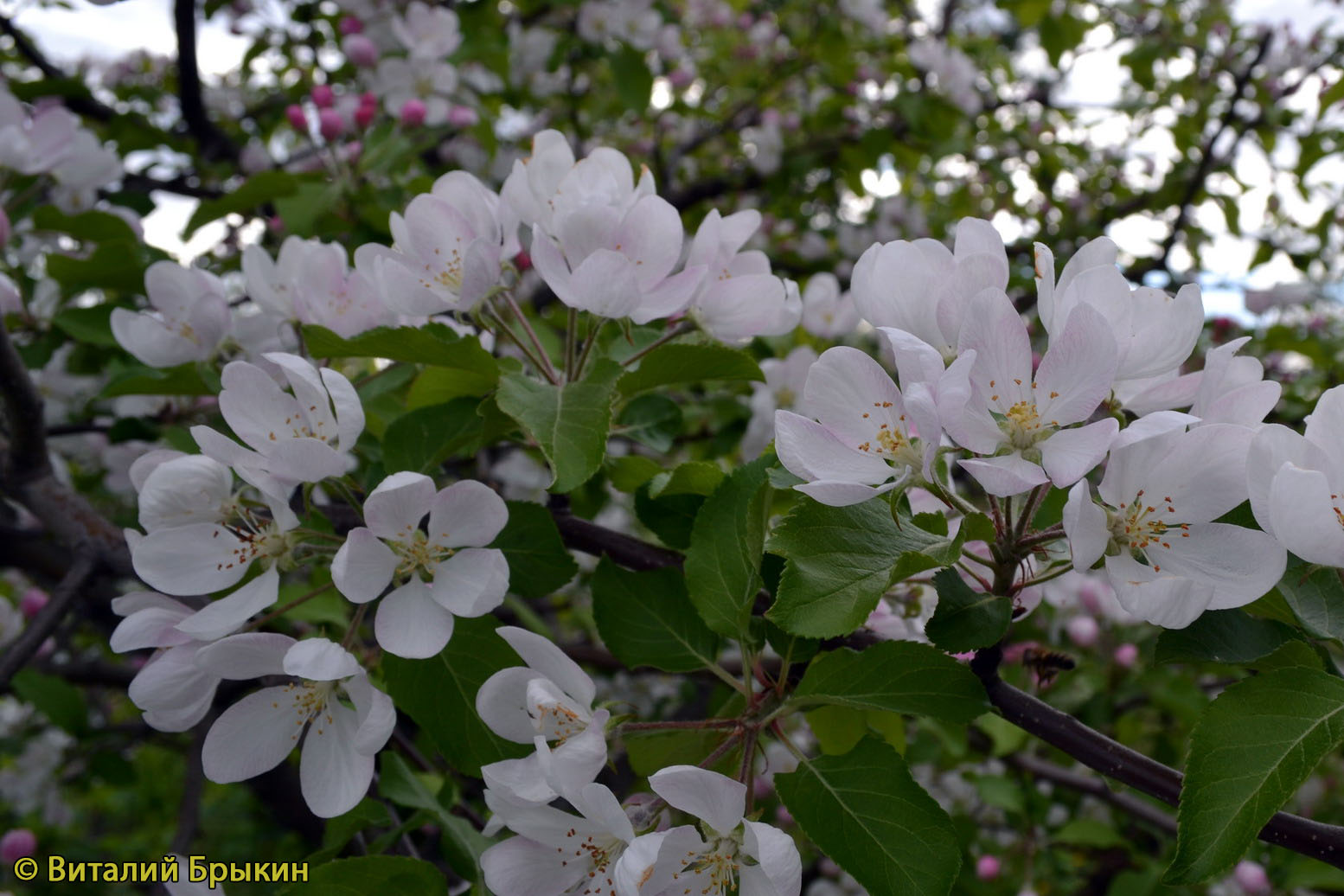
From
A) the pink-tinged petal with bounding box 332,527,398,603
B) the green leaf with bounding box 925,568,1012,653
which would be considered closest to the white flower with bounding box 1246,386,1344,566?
the green leaf with bounding box 925,568,1012,653

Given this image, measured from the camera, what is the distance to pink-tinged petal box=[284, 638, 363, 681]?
2.62ft

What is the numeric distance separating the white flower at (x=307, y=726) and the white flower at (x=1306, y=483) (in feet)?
2.37

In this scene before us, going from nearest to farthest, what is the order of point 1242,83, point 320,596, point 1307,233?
point 320,596 → point 1242,83 → point 1307,233

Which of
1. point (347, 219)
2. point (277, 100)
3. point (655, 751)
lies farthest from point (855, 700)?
point (277, 100)

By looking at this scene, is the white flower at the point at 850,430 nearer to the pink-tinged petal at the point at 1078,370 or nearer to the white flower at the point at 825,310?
the pink-tinged petal at the point at 1078,370

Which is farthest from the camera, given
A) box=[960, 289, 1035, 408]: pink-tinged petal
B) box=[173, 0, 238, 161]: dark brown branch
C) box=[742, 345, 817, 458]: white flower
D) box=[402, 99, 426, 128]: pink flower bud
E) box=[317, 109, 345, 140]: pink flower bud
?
box=[402, 99, 426, 128]: pink flower bud

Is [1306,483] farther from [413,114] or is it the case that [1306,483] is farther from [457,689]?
[413,114]

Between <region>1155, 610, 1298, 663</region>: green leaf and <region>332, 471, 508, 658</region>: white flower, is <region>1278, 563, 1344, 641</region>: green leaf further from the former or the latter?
<region>332, 471, 508, 658</region>: white flower

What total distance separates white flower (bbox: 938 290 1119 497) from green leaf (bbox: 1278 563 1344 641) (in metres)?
0.20

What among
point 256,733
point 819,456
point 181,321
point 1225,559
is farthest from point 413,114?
point 1225,559

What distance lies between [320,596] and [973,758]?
1.66m

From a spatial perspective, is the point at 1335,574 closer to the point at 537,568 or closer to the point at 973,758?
the point at 537,568

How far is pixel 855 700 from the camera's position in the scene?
82 cm

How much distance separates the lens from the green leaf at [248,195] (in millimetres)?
1710
